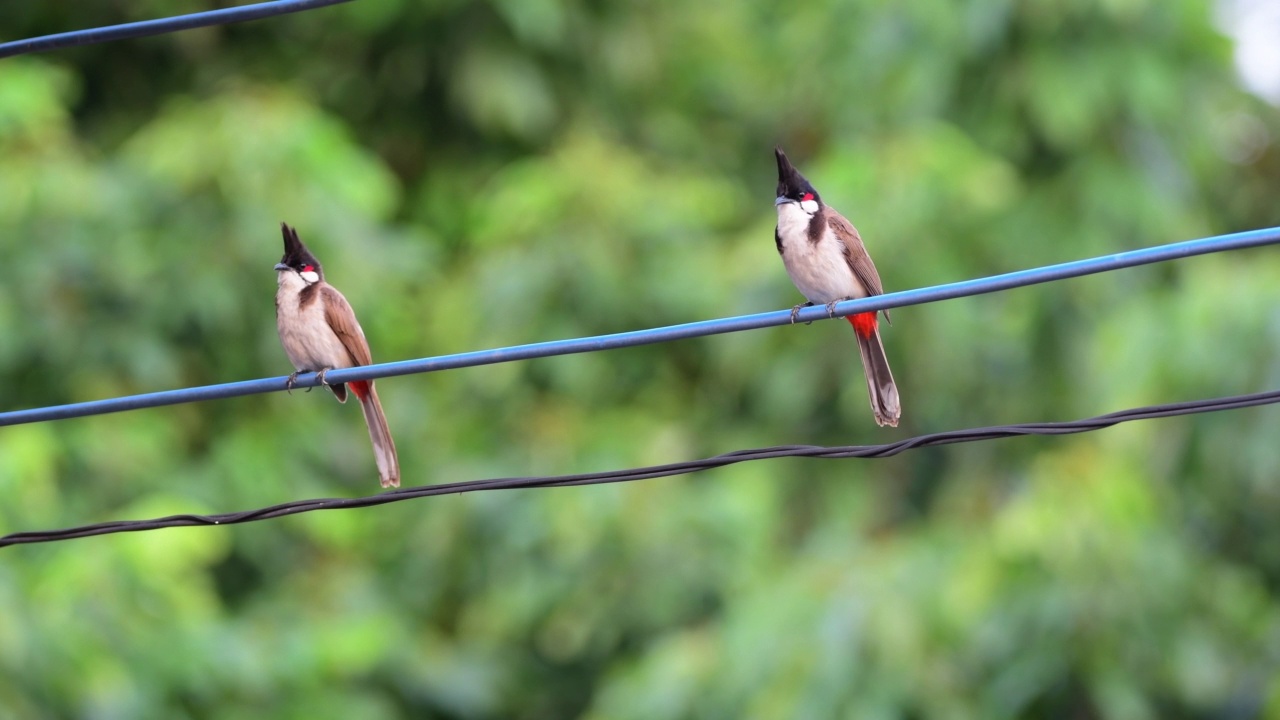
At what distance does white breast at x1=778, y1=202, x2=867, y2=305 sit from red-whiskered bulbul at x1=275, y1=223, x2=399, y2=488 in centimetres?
171

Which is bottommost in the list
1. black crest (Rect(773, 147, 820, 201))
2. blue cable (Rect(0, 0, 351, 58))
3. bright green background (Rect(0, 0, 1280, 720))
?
bright green background (Rect(0, 0, 1280, 720))

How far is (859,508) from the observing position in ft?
29.3

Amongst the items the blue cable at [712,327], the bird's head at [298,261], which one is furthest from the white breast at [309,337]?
the blue cable at [712,327]

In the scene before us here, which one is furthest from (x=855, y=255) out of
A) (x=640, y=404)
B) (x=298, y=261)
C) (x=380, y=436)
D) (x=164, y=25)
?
(x=640, y=404)

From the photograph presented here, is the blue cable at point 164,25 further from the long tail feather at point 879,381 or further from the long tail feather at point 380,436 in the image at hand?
the long tail feather at point 879,381

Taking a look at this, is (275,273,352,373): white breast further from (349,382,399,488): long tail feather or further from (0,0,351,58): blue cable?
(0,0,351,58): blue cable

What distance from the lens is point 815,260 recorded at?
591 cm

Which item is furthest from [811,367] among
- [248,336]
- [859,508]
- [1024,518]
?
[248,336]

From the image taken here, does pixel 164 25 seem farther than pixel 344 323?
No

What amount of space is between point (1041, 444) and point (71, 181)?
5.57 metres

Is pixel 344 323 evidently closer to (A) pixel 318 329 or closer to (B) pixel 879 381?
(A) pixel 318 329

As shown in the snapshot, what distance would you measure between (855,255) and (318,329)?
213 centimetres

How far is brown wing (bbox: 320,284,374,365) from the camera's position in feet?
20.6

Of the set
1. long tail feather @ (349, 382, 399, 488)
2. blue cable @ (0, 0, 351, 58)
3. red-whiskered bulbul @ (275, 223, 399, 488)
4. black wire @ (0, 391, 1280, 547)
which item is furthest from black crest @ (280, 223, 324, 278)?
black wire @ (0, 391, 1280, 547)
